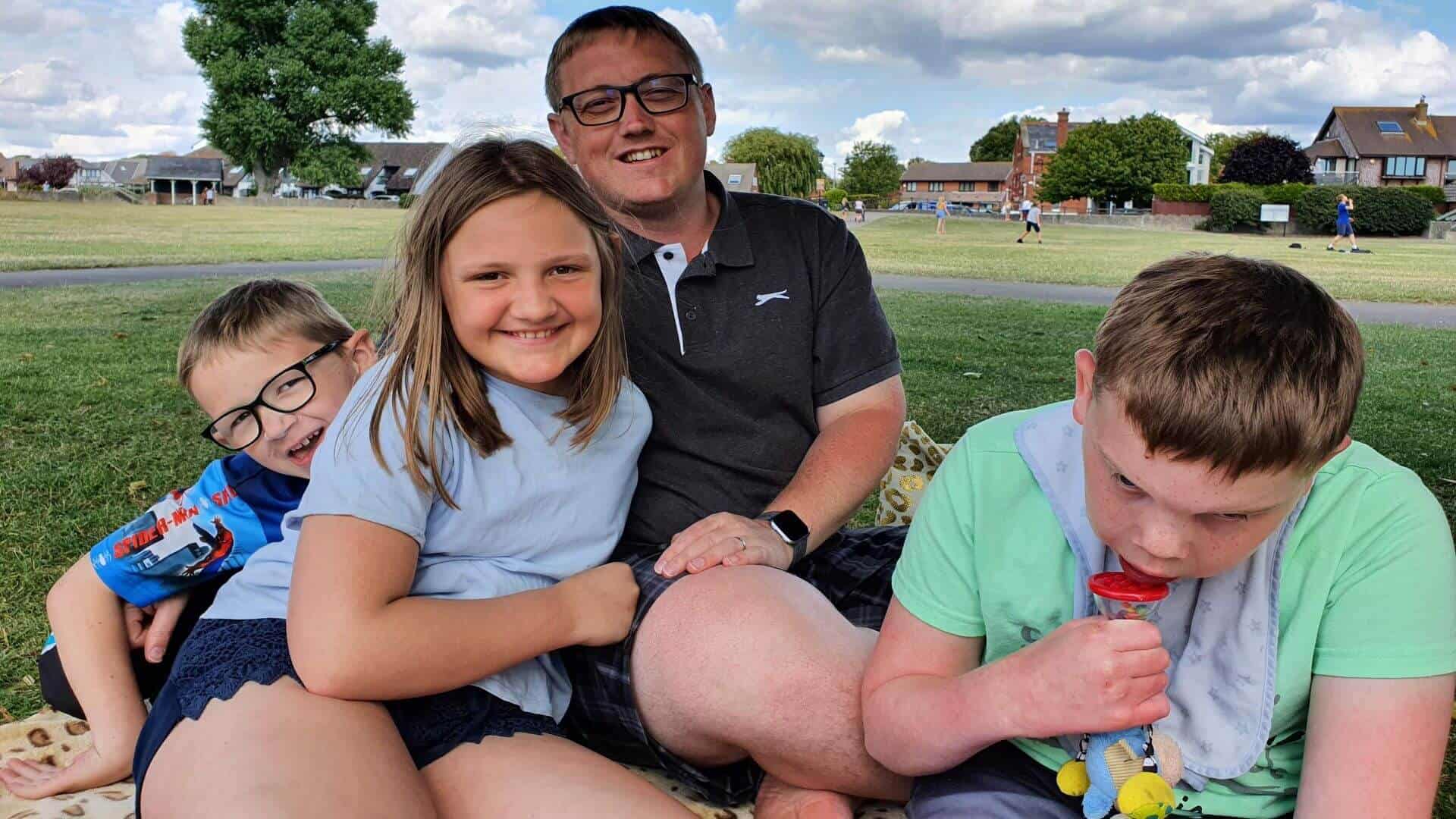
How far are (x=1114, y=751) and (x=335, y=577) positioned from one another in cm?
119

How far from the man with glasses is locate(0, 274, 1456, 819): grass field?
1.56 meters

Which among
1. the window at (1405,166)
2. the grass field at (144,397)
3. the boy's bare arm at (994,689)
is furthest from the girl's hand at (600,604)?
the window at (1405,166)

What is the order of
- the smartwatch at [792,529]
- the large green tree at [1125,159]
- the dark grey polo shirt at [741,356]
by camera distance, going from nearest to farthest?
the smartwatch at [792,529] < the dark grey polo shirt at [741,356] < the large green tree at [1125,159]

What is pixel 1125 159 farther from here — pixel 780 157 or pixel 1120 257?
pixel 1120 257

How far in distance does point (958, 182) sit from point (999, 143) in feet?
18.5

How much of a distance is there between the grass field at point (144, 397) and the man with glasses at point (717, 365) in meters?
1.56

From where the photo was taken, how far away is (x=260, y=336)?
2330mm

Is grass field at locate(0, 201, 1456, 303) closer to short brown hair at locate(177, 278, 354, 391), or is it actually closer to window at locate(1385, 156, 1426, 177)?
short brown hair at locate(177, 278, 354, 391)

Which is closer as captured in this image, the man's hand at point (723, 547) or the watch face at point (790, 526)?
the man's hand at point (723, 547)

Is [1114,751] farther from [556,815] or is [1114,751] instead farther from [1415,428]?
[1415,428]

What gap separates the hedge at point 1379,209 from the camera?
40.4 m

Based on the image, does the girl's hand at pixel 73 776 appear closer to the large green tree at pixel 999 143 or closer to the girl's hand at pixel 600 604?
the girl's hand at pixel 600 604

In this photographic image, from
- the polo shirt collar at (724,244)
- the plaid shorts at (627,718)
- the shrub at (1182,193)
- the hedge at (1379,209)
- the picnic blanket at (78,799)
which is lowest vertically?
the picnic blanket at (78,799)

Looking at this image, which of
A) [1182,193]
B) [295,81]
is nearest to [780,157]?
[1182,193]
